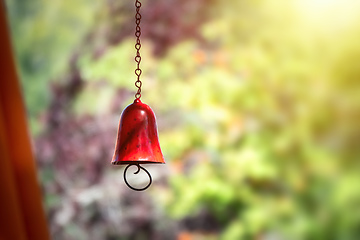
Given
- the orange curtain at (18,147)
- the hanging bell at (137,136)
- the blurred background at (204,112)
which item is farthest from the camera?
the blurred background at (204,112)

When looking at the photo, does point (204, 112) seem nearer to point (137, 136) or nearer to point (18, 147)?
point (18, 147)

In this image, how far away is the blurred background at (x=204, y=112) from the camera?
277cm

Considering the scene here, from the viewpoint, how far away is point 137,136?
1357 mm

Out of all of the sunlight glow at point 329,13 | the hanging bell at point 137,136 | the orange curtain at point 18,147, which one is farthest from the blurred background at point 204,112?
the hanging bell at point 137,136

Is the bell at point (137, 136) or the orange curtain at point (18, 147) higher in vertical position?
the orange curtain at point (18, 147)

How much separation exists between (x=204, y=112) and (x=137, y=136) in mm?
1533

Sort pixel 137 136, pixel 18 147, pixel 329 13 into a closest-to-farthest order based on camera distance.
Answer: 1. pixel 137 136
2. pixel 18 147
3. pixel 329 13

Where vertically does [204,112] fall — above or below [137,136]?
above

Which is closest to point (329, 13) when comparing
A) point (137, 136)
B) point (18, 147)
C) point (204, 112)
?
point (204, 112)

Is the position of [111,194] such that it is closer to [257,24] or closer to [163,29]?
[163,29]

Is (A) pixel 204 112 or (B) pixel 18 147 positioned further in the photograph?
(A) pixel 204 112

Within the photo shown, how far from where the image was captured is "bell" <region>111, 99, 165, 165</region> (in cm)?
132

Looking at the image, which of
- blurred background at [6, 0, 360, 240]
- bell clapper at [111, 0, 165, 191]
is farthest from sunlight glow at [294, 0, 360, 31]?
bell clapper at [111, 0, 165, 191]

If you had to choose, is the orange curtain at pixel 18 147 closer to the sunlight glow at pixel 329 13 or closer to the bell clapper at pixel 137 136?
the bell clapper at pixel 137 136
